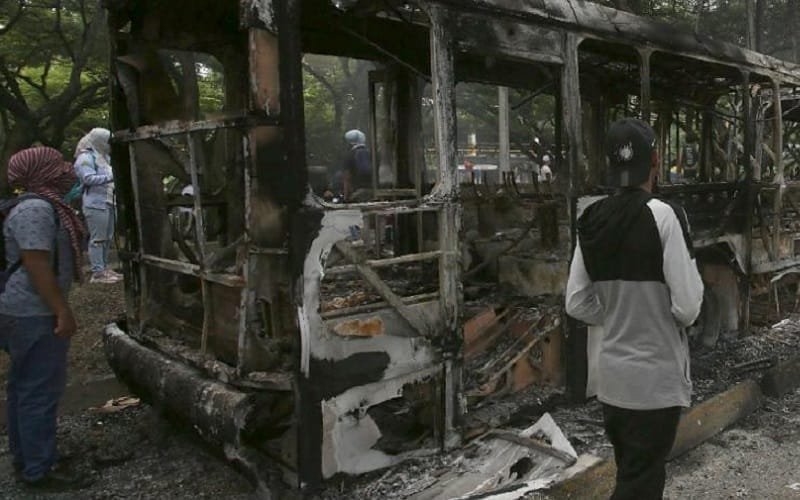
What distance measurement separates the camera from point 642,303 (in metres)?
2.49

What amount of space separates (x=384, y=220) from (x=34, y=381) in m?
3.74

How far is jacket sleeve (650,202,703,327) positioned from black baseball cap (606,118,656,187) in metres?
0.14

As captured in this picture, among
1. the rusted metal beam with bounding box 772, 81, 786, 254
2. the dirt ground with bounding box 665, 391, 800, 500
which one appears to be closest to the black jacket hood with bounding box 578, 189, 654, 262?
the dirt ground with bounding box 665, 391, 800, 500

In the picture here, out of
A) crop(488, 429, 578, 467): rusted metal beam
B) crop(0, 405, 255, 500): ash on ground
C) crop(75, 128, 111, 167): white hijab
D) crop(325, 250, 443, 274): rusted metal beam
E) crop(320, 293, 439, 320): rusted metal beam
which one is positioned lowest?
crop(0, 405, 255, 500): ash on ground

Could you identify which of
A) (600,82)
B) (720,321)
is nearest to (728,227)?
(720,321)

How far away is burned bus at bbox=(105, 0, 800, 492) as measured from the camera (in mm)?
3168

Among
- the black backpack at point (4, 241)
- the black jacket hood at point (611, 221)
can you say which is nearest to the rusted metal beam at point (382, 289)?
the black jacket hood at point (611, 221)

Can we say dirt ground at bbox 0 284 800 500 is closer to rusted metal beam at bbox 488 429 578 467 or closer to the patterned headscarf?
rusted metal beam at bbox 488 429 578 467

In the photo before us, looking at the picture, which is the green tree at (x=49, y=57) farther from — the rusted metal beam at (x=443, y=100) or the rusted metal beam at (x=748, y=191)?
the rusted metal beam at (x=748, y=191)

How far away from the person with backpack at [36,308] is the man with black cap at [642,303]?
9.17 ft

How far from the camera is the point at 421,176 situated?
231 inches

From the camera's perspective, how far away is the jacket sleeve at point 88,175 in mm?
7238

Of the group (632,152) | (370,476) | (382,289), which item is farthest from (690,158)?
(370,476)

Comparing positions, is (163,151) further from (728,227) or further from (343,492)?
(728,227)
